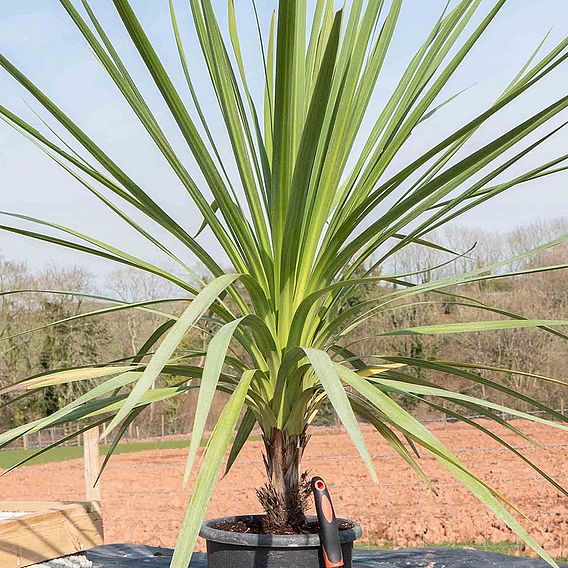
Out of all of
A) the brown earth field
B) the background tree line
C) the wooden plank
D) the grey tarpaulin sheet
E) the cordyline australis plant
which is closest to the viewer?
the cordyline australis plant

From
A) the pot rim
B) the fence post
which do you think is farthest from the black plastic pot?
the fence post

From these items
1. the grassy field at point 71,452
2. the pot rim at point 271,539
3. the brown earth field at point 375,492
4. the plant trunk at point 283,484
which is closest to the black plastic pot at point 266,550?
the pot rim at point 271,539

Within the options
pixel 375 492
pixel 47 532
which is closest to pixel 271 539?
pixel 47 532

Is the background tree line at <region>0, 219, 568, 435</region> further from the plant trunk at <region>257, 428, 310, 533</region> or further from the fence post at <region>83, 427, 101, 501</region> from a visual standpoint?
the plant trunk at <region>257, 428, 310, 533</region>

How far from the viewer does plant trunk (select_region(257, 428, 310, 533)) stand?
1.92 metres

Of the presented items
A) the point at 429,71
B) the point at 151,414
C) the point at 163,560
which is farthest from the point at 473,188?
the point at 151,414

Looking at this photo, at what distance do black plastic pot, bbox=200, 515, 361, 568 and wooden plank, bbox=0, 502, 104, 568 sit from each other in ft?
6.30

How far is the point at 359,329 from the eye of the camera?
725 inches

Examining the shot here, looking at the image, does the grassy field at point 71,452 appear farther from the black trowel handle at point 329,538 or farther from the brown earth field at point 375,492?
the black trowel handle at point 329,538

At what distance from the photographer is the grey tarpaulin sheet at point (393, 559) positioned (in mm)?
3266

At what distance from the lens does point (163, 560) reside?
3.62m

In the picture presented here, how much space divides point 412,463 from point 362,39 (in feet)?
3.59

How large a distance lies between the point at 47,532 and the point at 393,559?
1.64 metres

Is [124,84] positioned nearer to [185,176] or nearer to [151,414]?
[185,176]
